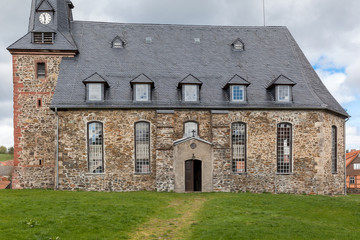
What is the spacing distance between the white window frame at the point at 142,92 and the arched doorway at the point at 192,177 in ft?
17.9

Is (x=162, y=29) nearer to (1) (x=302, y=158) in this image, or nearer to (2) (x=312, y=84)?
(2) (x=312, y=84)

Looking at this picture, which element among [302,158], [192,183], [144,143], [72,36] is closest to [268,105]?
[302,158]

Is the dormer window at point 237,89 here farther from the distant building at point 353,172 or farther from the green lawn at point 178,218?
the distant building at point 353,172

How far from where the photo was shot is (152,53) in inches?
1053

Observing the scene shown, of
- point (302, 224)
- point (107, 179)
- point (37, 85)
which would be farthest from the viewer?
point (37, 85)

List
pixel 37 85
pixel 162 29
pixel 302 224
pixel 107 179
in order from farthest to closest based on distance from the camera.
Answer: pixel 162 29 < pixel 37 85 < pixel 107 179 < pixel 302 224

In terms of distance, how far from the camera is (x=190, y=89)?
23.8m

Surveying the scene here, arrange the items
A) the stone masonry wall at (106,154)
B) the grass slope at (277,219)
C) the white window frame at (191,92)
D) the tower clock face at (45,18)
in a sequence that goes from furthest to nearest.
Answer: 1. the tower clock face at (45,18)
2. the white window frame at (191,92)
3. the stone masonry wall at (106,154)
4. the grass slope at (277,219)

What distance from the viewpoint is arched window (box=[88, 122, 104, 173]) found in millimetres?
22750

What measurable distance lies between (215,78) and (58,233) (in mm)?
17621

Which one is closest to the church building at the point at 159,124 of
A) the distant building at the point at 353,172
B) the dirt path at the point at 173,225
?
the dirt path at the point at 173,225

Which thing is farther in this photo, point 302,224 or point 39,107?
point 39,107

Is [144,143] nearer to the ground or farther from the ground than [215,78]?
nearer to the ground

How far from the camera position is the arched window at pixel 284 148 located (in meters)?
23.6
